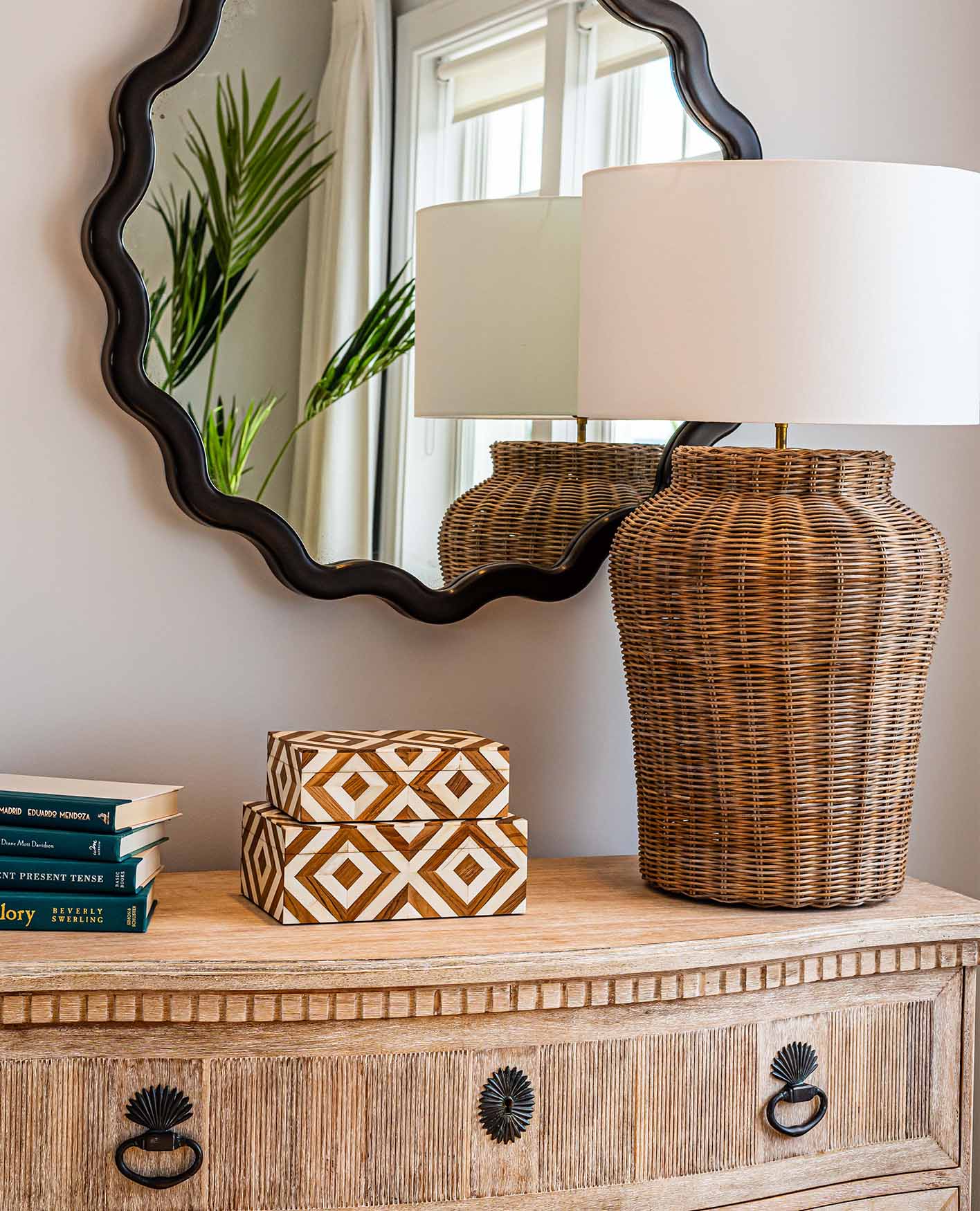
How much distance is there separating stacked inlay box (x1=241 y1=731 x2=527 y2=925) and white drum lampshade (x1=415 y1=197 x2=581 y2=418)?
0.47 m

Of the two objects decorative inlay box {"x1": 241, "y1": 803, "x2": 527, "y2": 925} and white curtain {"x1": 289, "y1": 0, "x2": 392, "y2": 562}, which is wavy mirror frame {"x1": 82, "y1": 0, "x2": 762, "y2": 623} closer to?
white curtain {"x1": 289, "y1": 0, "x2": 392, "y2": 562}

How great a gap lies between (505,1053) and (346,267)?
0.90 m

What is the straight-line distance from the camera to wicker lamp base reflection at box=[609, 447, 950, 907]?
1.36m

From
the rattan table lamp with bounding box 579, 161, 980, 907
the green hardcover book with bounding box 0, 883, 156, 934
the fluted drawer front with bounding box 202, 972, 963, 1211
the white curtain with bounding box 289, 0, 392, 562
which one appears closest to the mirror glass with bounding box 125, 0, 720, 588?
the white curtain with bounding box 289, 0, 392, 562

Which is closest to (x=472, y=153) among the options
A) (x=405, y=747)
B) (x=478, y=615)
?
(x=478, y=615)

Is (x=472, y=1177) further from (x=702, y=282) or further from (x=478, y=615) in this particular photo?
(x=702, y=282)

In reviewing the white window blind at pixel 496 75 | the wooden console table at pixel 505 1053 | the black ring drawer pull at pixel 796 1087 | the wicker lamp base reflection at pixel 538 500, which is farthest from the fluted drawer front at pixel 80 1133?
the white window blind at pixel 496 75

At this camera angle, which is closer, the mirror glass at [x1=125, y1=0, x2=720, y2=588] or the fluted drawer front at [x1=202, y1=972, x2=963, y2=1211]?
the fluted drawer front at [x1=202, y1=972, x2=963, y2=1211]

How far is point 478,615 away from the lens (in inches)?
67.2

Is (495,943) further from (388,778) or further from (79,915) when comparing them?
(79,915)

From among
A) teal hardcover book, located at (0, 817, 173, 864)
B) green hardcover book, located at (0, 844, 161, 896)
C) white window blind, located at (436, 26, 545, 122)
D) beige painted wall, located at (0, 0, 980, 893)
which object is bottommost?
green hardcover book, located at (0, 844, 161, 896)

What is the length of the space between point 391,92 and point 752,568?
72cm

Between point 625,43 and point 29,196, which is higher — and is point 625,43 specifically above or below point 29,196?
above

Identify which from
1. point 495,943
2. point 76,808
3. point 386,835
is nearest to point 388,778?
point 386,835
